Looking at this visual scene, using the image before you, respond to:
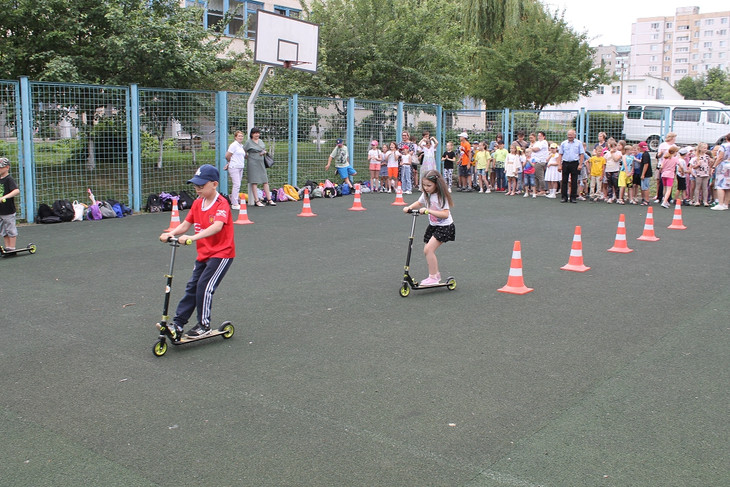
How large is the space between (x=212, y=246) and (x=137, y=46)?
1345cm

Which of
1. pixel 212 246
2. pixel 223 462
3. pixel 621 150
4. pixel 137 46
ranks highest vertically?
pixel 137 46

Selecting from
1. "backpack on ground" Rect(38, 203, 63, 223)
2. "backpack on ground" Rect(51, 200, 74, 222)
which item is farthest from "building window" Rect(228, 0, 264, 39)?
"backpack on ground" Rect(38, 203, 63, 223)

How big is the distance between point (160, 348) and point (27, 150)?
10180 mm

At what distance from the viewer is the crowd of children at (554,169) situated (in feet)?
58.4

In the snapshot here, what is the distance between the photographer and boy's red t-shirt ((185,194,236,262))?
20.5 ft

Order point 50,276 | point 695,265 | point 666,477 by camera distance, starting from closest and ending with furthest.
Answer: point 666,477 → point 50,276 → point 695,265

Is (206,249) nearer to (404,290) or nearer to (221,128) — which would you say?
(404,290)

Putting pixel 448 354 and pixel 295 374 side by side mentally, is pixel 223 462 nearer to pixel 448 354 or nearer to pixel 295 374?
pixel 295 374

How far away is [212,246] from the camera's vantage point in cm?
630

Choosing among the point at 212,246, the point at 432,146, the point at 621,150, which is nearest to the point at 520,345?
the point at 212,246

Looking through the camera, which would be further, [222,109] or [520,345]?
[222,109]

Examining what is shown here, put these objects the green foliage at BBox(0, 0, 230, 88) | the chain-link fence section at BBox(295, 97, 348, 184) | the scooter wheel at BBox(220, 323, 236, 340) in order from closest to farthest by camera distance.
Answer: the scooter wheel at BBox(220, 323, 236, 340) → the green foliage at BBox(0, 0, 230, 88) → the chain-link fence section at BBox(295, 97, 348, 184)

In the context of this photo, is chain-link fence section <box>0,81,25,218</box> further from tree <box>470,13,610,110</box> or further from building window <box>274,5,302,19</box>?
building window <box>274,5,302,19</box>

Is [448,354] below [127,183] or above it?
below
